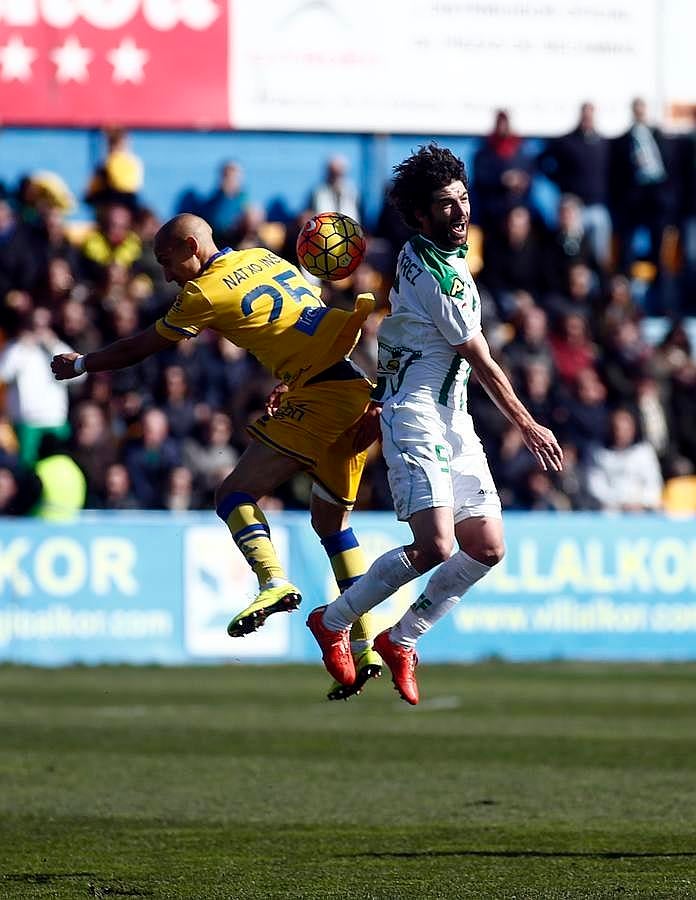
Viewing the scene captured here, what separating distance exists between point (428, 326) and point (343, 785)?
4.44 m

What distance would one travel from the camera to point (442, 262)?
863 centimetres

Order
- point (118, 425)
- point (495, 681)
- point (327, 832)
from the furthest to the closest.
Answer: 1. point (118, 425)
2. point (495, 681)
3. point (327, 832)

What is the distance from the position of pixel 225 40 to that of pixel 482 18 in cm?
320

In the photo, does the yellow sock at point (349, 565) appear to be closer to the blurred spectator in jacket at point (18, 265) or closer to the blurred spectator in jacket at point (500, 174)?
the blurred spectator in jacket at point (18, 265)

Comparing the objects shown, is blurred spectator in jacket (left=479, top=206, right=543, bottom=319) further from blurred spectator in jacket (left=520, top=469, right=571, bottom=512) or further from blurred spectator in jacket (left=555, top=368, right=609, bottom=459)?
blurred spectator in jacket (left=520, top=469, right=571, bottom=512)

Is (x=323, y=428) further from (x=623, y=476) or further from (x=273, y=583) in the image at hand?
(x=623, y=476)

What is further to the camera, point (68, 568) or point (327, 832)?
point (68, 568)

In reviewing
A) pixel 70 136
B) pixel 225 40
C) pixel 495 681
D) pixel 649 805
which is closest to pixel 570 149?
pixel 225 40

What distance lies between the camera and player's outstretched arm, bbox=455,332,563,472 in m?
8.38

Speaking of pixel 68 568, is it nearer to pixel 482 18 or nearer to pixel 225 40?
pixel 225 40

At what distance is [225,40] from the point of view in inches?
891

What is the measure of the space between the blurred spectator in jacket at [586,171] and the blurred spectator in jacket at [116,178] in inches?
194

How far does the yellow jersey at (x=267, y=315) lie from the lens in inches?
342

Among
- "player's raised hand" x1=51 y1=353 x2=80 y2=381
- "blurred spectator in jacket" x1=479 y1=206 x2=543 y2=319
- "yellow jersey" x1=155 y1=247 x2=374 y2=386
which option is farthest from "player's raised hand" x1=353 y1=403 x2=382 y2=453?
"blurred spectator in jacket" x1=479 y1=206 x2=543 y2=319
